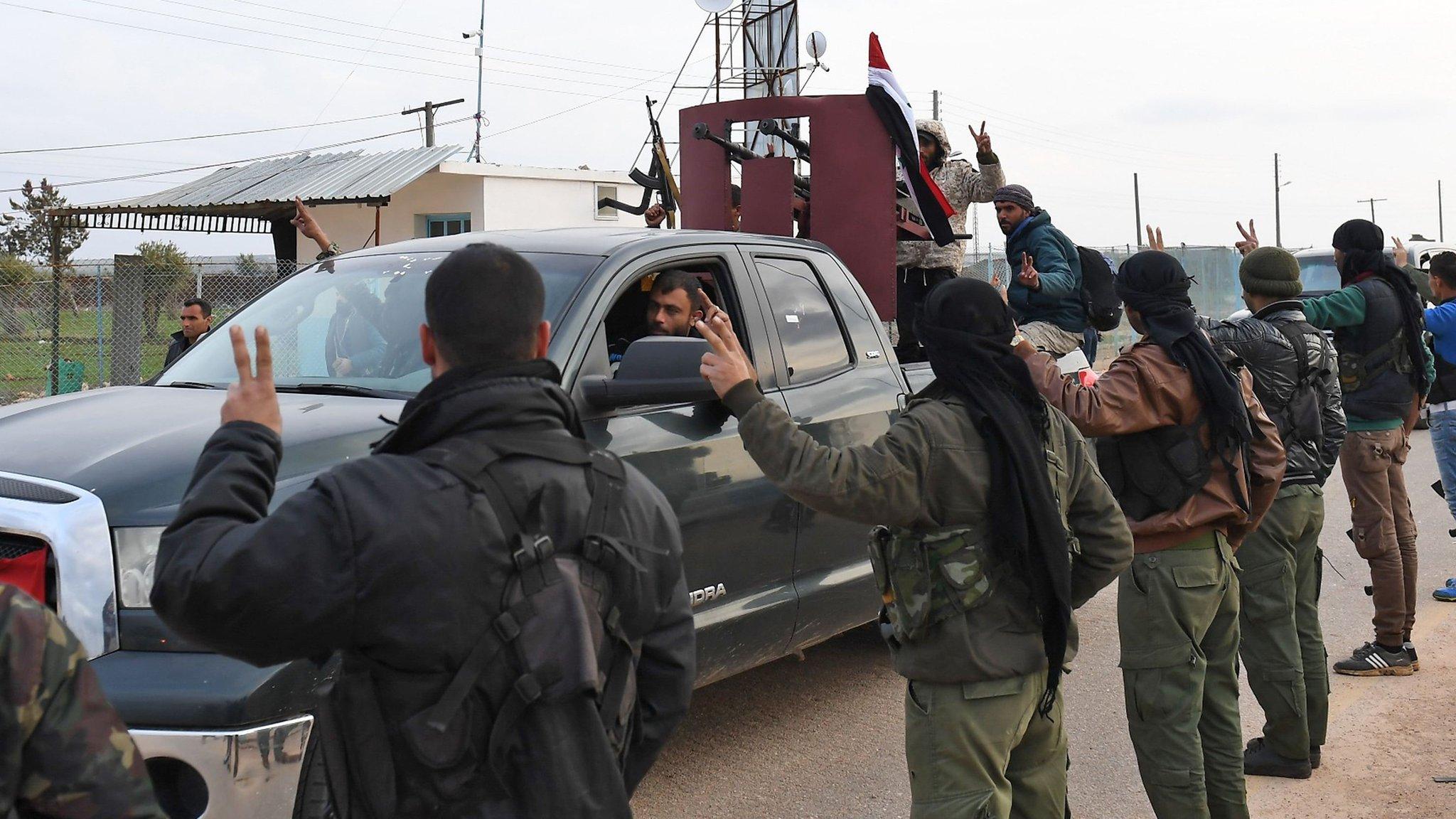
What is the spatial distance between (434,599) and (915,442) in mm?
1486

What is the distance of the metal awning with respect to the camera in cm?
2423

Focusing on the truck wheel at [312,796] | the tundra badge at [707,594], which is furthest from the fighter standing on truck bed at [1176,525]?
the truck wheel at [312,796]

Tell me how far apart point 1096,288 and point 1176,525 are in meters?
3.64

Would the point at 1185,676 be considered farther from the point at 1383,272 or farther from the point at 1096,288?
the point at 1096,288

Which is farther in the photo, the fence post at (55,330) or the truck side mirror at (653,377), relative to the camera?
the fence post at (55,330)

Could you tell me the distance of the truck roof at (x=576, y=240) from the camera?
446cm

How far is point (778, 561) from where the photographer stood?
4.66 m

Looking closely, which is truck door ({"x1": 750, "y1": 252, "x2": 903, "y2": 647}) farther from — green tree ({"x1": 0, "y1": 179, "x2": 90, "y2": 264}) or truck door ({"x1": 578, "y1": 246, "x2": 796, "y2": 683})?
green tree ({"x1": 0, "y1": 179, "x2": 90, "y2": 264})

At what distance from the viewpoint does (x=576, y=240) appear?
4.54m

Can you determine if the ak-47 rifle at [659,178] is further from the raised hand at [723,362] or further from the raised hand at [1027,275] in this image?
the raised hand at [723,362]

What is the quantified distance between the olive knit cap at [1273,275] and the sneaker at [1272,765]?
183 cm

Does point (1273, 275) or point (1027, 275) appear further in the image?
point (1027, 275)

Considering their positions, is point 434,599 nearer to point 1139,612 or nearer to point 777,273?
point 1139,612

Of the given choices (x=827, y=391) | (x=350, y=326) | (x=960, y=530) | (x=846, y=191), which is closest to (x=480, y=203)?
(x=846, y=191)
